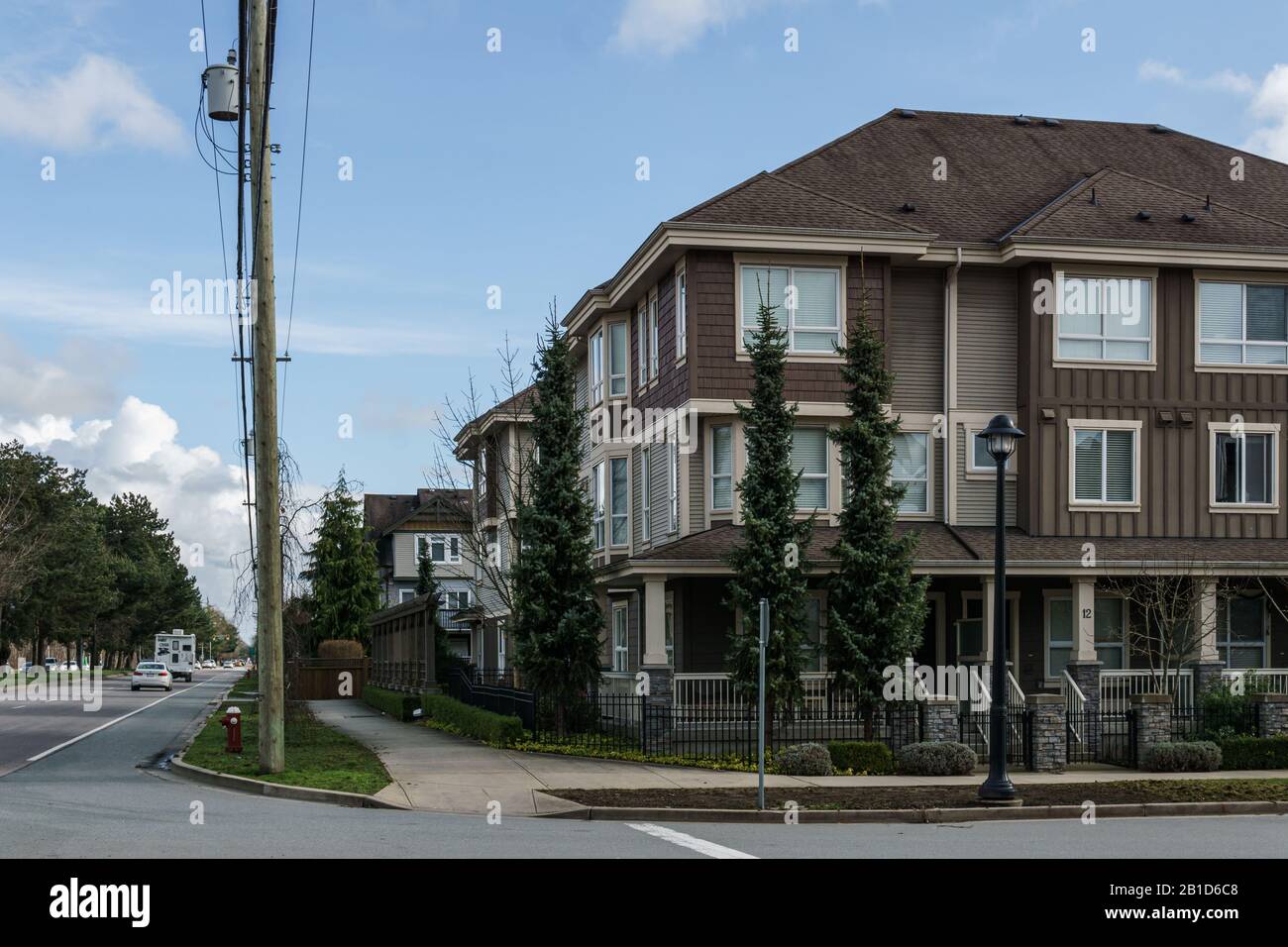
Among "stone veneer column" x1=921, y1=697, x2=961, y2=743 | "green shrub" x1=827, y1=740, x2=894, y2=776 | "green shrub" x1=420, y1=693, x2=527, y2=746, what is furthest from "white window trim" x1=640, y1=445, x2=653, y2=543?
"green shrub" x1=827, y1=740, x2=894, y2=776

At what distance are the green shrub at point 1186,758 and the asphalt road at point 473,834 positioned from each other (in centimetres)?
583

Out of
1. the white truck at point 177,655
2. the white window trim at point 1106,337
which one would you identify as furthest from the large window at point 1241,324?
the white truck at point 177,655

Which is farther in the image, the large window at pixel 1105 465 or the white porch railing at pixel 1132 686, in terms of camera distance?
the large window at pixel 1105 465

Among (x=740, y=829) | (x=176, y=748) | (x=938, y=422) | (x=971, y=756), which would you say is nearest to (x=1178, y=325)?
(x=938, y=422)

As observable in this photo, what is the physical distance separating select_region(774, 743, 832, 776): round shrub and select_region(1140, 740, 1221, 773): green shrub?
18.1 ft

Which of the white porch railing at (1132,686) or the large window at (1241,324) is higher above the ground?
the large window at (1241,324)

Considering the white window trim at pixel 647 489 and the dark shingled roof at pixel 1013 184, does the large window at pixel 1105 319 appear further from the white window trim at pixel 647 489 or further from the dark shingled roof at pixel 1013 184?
the white window trim at pixel 647 489

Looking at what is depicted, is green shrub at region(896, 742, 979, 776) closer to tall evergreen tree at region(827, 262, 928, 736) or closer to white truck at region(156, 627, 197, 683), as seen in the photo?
tall evergreen tree at region(827, 262, 928, 736)

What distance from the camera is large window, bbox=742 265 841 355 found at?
28578 mm

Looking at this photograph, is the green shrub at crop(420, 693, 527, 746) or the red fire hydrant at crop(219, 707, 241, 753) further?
the green shrub at crop(420, 693, 527, 746)

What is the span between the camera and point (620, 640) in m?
35.2

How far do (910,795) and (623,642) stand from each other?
633 inches

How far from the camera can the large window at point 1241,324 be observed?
2998 centimetres

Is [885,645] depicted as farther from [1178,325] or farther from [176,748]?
[176,748]
